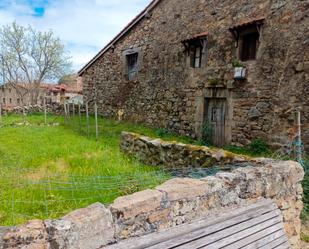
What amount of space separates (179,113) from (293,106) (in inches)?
172

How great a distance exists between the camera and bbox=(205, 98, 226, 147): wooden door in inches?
354

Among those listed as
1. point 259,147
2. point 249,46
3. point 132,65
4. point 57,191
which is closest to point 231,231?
point 57,191

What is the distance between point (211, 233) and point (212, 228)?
0.15ft

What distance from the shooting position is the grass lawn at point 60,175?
3.92 m

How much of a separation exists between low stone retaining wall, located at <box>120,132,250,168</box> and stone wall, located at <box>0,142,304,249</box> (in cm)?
115

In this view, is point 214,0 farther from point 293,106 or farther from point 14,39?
point 14,39

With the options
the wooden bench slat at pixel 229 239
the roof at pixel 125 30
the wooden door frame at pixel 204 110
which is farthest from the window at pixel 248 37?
the wooden bench slat at pixel 229 239

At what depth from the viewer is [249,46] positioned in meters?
8.23

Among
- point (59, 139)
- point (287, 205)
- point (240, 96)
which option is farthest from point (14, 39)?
point (287, 205)

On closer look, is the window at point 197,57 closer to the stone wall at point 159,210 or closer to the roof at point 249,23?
the roof at point 249,23

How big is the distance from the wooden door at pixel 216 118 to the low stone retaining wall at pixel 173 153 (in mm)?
3123

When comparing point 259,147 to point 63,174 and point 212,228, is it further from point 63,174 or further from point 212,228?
point 212,228

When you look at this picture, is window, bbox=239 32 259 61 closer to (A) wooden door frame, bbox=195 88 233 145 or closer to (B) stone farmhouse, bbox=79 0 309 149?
(B) stone farmhouse, bbox=79 0 309 149

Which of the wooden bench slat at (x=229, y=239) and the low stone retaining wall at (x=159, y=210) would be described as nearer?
the low stone retaining wall at (x=159, y=210)
